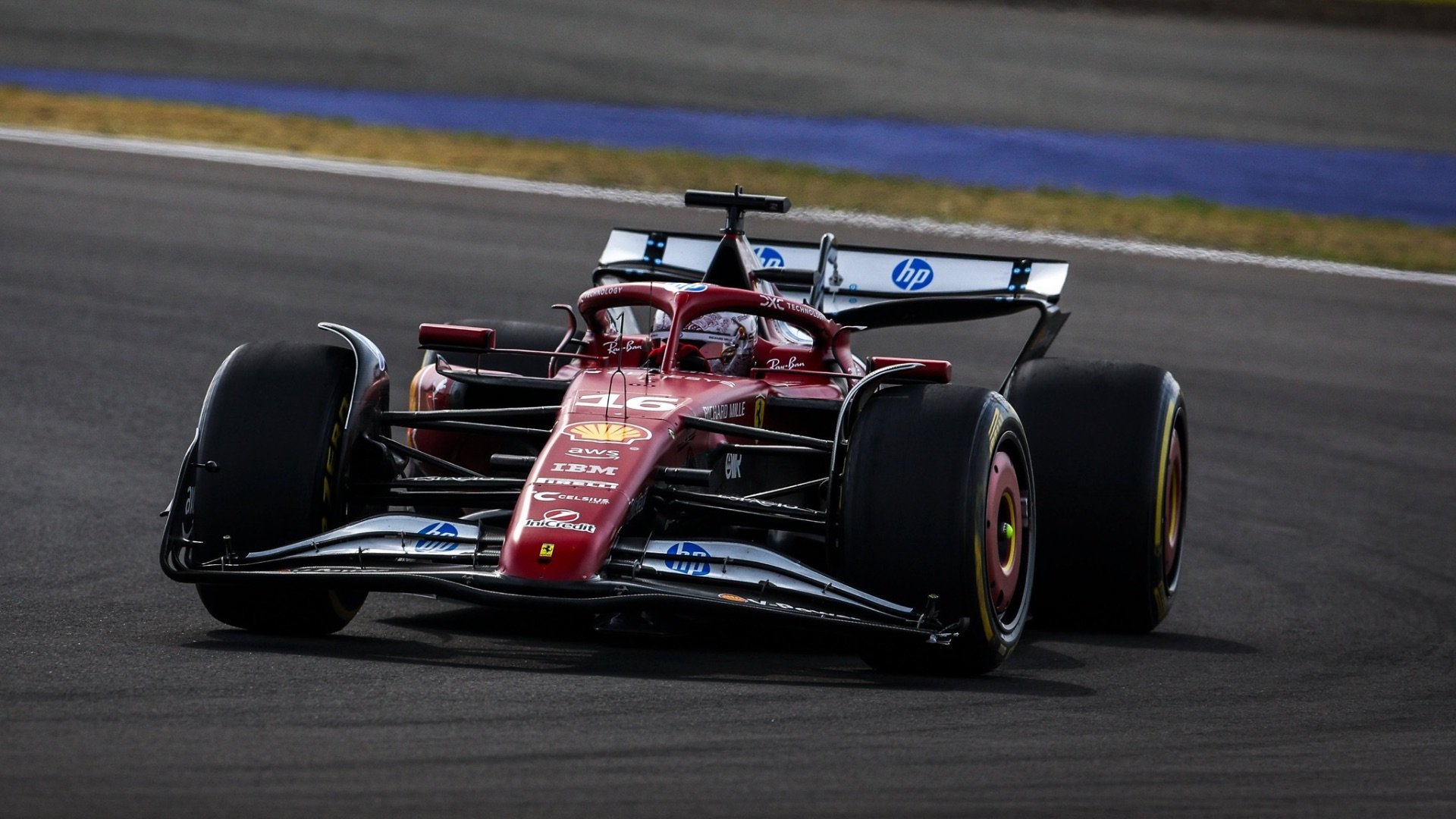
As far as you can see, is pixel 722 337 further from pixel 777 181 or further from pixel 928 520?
pixel 777 181

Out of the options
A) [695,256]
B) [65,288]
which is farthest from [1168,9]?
[695,256]

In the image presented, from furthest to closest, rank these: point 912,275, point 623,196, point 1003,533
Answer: point 623,196, point 912,275, point 1003,533

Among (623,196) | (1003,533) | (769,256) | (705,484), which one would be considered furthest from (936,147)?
(705,484)

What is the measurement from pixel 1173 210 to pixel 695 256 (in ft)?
33.8

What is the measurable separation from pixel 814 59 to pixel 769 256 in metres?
15.1

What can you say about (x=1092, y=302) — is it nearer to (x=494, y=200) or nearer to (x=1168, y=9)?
(x=494, y=200)

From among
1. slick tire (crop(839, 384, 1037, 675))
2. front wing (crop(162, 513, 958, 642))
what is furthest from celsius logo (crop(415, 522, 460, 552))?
slick tire (crop(839, 384, 1037, 675))

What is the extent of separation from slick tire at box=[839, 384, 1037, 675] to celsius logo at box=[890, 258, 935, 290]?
2672mm

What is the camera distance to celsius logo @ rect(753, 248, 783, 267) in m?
9.92

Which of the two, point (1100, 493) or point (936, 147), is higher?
point (936, 147)

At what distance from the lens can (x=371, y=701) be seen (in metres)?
5.52

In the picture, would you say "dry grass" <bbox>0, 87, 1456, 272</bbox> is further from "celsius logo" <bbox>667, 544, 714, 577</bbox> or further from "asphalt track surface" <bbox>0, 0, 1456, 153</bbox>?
"celsius logo" <bbox>667, 544, 714, 577</bbox>

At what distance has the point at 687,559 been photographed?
20.8 feet

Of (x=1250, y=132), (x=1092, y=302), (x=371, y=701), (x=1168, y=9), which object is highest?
(x=1168, y=9)
